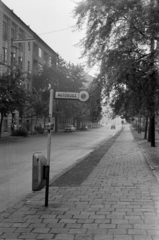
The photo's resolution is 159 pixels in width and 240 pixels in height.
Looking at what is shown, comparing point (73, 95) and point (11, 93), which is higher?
point (11, 93)

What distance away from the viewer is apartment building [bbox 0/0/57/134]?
38219 millimetres

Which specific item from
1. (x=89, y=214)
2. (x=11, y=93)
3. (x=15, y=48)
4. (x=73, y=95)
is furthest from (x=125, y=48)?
(x=15, y=48)

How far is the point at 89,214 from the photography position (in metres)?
5.07

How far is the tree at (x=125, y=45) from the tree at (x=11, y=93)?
1487 cm

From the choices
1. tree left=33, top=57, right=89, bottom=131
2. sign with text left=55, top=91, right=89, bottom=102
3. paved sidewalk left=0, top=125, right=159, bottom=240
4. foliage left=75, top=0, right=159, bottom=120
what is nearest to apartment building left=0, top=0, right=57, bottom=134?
tree left=33, top=57, right=89, bottom=131

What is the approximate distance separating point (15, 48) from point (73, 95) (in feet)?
126

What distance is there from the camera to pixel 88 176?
9055mm

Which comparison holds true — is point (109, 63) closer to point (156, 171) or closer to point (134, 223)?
point (156, 171)

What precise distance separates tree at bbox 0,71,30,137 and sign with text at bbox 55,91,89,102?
22.0 metres

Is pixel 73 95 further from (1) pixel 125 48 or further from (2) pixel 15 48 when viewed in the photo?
(2) pixel 15 48

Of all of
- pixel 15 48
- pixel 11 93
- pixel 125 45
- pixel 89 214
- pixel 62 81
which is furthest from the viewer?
pixel 62 81

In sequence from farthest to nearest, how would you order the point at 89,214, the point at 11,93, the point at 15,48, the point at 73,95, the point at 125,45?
the point at 15,48, the point at 11,93, the point at 125,45, the point at 73,95, the point at 89,214

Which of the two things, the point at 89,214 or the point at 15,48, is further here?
the point at 15,48

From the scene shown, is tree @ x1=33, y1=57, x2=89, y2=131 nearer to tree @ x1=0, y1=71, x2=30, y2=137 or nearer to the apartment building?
the apartment building
